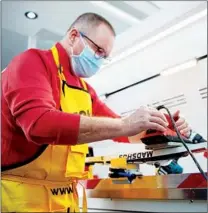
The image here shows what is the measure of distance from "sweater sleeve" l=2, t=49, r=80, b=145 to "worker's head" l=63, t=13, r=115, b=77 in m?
0.40

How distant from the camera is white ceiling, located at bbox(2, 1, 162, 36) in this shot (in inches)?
108

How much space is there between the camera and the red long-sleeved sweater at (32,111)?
2.47ft

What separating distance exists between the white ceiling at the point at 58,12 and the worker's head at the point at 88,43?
1505 mm

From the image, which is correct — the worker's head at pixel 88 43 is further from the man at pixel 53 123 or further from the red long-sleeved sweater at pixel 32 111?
the red long-sleeved sweater at pixel 32 111

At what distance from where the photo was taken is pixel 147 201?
1.03m

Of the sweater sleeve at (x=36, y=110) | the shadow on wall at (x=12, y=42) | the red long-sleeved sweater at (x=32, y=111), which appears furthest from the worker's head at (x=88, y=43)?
the shadow on wall at (x=12, y=42)

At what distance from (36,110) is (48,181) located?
33cm

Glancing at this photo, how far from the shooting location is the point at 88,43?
130cm

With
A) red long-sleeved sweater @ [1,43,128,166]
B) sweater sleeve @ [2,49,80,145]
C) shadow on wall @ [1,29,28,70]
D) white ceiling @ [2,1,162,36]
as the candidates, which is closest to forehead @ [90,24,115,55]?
red long-sleeved sweater @ [1,43,128,166]

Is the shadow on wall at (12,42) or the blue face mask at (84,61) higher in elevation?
the shadow on wall at (12,42)

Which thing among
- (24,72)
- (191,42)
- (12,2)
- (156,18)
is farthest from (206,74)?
(12,2)

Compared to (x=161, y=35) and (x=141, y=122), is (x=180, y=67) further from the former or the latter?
(x=141, y=122)

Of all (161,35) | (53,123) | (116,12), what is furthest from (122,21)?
(53,123)

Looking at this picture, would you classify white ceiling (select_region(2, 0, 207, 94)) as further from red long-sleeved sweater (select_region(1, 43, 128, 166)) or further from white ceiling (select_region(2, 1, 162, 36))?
red long-sleeved sweater (select_region(1, 43, 128, 166))
